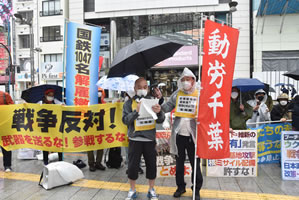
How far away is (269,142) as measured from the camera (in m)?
6.01

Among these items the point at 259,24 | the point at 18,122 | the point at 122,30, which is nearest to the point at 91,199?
the point at 18,122

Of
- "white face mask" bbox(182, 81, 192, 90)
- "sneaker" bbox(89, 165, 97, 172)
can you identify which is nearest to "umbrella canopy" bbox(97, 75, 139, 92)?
"sneaker" bbox(89, 165, 97, 172)

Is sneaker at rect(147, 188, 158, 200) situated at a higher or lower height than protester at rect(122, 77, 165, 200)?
lower

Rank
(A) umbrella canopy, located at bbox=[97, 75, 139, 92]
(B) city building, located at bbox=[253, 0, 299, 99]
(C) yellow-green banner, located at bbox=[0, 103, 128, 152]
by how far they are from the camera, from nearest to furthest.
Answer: (C) yellow-green banner, located at bbox=[0, 103, 128, 152], (A) umbrella canopy, located at bbox=[97, 75, 139, 92], (B) city building, located at bbox=[253, 0, 299, 99]

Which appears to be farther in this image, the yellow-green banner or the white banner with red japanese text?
the yellow-green banner

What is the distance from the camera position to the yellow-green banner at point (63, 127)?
17.8 feet

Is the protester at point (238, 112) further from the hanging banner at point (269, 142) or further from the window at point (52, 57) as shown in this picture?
the window at point (52, 57)

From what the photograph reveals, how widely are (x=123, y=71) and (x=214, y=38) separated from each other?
5.60 ft

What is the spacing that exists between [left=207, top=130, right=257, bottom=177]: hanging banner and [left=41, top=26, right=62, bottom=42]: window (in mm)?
26962

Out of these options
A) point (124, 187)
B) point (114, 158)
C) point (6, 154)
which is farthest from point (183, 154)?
point (6, 154)

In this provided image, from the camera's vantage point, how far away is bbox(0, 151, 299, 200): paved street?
431cm

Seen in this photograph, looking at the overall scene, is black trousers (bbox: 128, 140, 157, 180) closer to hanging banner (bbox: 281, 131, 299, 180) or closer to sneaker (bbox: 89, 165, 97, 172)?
sneaker (bbox: 89, 165, 97, 172)

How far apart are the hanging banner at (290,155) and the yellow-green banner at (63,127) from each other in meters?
3.35

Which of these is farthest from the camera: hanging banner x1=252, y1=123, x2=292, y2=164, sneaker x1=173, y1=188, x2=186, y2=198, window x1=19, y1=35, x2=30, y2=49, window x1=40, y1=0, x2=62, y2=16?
window x1=19, y1=35, x2=30, y2=49
